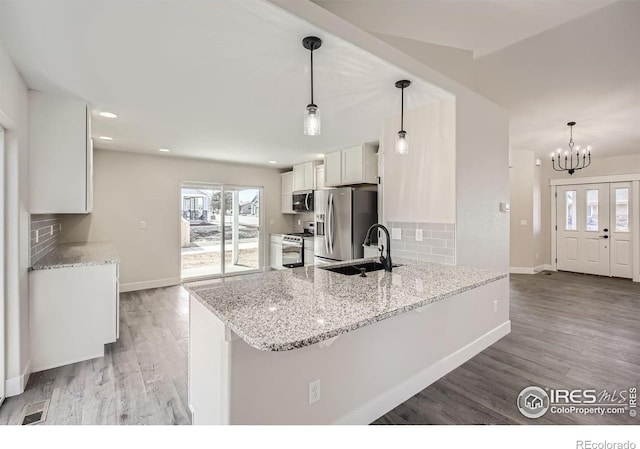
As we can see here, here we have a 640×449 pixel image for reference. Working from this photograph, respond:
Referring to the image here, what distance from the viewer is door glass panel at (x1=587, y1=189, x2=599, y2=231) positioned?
6.25 metres

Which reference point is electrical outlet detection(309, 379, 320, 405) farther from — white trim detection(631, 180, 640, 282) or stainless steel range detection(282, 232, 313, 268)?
white trim detection(631, 180, 640, 282)

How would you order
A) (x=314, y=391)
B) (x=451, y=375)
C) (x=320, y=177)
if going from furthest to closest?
(x=320, y=177) → (x=451, y=375) → (x=314, y=391)

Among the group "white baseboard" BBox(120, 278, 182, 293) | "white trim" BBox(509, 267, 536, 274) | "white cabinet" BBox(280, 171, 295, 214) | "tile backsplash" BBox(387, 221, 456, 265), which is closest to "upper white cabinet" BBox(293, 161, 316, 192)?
"white cabinet" BBox(280, 171, 295, 214)

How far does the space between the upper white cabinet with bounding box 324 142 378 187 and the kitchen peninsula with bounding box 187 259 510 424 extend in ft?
7.15

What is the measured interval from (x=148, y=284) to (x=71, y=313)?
2.58m

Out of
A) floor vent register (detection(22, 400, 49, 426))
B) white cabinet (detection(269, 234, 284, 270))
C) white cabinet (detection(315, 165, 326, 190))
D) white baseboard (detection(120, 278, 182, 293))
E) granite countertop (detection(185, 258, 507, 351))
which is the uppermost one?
white cabinet (detection(315, 165, 326, 190))

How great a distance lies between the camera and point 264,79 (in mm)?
2248

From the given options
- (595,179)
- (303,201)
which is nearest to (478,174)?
(303,201)

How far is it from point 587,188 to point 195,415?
800 centimetres

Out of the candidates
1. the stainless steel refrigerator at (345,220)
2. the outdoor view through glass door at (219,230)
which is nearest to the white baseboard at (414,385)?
the stainless steel refrigerator at (345,220)

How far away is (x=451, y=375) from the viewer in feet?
7.86

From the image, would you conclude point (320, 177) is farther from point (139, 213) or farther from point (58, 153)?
point (58, 153)

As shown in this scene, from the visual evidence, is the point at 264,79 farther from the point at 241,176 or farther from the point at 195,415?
the point at 241,176
